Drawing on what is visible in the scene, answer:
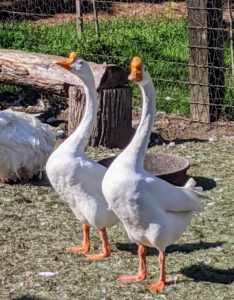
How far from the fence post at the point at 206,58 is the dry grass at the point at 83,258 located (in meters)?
1.92

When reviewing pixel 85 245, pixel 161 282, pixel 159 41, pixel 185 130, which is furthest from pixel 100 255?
pixel 159 41

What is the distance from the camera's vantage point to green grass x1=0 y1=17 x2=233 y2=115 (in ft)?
31.7

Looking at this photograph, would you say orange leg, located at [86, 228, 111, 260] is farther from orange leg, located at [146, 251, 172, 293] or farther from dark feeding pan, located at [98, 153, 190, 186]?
dark feeding pan, located at [98, 153, 190, 186]

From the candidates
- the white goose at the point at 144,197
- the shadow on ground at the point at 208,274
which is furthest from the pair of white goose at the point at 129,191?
the shadow on ground at the point at 208,274

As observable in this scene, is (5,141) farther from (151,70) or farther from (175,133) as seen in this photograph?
(151,70)

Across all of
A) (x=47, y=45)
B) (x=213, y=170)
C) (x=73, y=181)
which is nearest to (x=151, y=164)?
(x=213, y=170)

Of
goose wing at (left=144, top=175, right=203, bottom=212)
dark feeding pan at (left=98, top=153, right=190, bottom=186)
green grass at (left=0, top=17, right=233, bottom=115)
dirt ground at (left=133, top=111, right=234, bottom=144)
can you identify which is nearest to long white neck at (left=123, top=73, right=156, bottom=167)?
goose wing at (left=144, top=175, right=203, bottom=212)

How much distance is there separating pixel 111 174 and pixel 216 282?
0.86 m

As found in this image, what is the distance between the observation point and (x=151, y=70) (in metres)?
10.2

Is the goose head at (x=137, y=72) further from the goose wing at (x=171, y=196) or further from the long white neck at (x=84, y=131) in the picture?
the long white neck at (x=84, y=131)

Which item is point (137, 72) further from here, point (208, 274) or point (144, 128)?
point (208, 274)

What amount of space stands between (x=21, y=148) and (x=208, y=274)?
7.62 feet

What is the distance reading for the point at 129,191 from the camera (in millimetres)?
4969

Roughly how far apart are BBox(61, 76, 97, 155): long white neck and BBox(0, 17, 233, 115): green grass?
11.8 ft
